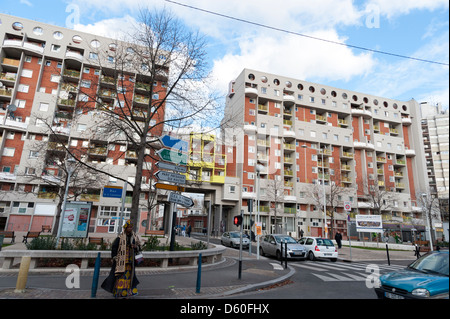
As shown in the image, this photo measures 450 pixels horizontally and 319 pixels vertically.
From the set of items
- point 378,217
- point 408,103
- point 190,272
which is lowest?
point 190,272

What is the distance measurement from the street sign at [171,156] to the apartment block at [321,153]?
33.0 metres

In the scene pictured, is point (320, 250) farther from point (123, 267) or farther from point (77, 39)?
point (77, 39)

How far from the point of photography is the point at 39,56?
4066 cm

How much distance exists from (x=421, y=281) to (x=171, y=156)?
7.78 m

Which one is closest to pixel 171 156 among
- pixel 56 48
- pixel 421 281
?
pixel 421 281

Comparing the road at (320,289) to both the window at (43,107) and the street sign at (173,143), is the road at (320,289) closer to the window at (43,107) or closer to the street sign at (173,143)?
the street sign at (173,143)

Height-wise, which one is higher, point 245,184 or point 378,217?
point 245,184

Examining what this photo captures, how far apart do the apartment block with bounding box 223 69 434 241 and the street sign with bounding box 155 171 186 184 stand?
1303 inches

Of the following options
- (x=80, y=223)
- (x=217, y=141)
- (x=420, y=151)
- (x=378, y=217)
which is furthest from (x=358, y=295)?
(x=420, y=151)

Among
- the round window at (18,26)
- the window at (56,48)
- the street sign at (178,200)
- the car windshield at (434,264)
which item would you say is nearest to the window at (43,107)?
→ the window at (56,48)

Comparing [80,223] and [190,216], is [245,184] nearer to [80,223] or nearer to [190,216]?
[80,223]

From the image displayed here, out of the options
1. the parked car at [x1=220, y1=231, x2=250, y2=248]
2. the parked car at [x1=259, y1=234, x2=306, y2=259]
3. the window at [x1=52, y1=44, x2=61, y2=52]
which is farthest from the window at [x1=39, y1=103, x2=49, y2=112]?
the parked car at [x1=259, y1=234, x2=306, y2=259]

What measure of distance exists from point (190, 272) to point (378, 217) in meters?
18.6
